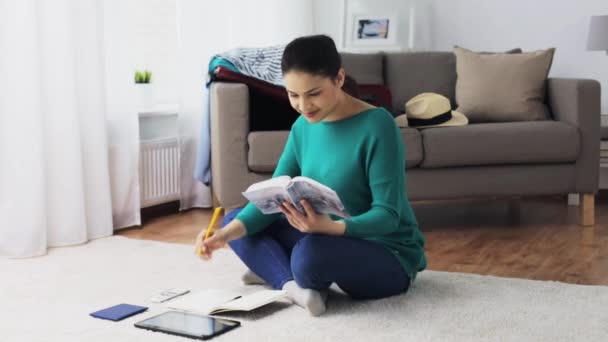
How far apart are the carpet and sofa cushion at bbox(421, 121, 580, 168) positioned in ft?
2.93

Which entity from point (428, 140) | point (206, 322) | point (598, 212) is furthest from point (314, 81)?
point (598, 212)

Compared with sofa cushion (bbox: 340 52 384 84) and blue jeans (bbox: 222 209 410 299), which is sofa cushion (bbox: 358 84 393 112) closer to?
sofa cushion (bbox: 340 52 384 84)

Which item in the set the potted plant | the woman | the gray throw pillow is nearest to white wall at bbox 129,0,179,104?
the potted plant

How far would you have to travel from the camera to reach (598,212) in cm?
378

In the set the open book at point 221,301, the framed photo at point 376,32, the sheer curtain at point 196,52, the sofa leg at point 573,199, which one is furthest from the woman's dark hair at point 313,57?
the framed photo at point 376,32

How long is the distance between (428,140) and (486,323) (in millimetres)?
1408

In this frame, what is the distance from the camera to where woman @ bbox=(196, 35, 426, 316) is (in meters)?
1.93

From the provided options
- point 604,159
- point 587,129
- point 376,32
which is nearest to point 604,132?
point 604,159

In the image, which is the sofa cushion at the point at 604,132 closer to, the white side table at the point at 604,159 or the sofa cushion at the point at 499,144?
the white side table at the point at 604,159

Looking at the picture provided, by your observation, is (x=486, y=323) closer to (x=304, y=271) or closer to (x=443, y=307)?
(x=443, y=307)

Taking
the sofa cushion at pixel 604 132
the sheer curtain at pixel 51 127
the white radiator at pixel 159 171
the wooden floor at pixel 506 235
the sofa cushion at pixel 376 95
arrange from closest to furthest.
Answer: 1. the wooden floor at pixel 506 235
2. the sheer curtain at pixel 51 127
3. the sofa cushion at pixel 376 95
4. the white radiator at pixel 159 171
5. the sofa cushion at pixel 604 132

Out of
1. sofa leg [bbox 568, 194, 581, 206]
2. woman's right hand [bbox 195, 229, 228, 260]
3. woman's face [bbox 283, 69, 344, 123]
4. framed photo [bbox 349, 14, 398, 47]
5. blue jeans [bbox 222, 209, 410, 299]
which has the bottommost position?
sofa leg [bbox 568, 194, 581, 206]

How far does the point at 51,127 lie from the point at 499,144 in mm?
1753

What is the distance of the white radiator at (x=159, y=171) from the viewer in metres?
3.72
